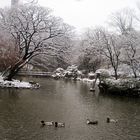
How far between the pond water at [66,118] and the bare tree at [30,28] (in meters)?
8.52

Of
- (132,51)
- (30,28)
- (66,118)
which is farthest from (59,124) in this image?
(132,51)

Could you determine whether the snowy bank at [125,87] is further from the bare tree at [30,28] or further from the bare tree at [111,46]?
the bare tree at [30,28]

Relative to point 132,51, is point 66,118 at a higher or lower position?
lower

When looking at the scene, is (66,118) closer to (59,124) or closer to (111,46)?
(59,124)

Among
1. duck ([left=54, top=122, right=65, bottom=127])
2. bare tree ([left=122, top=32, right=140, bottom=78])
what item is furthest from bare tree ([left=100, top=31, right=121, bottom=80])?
Answer: duck ([left=54, top=122, right=65, bottom=127])

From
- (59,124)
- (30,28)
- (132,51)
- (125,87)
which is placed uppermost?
(30,28)

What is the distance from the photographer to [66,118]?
13953 millimetres

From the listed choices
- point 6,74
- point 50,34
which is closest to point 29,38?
point 50,34

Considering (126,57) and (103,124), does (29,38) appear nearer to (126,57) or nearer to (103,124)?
(126,57)

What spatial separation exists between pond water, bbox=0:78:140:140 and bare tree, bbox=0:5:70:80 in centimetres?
852

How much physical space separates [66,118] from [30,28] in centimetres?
1593

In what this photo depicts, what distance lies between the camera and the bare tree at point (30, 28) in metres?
27.5

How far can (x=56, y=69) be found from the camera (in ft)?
165

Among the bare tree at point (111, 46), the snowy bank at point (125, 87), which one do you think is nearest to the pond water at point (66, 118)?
the snowy bank at point (125, 87)
